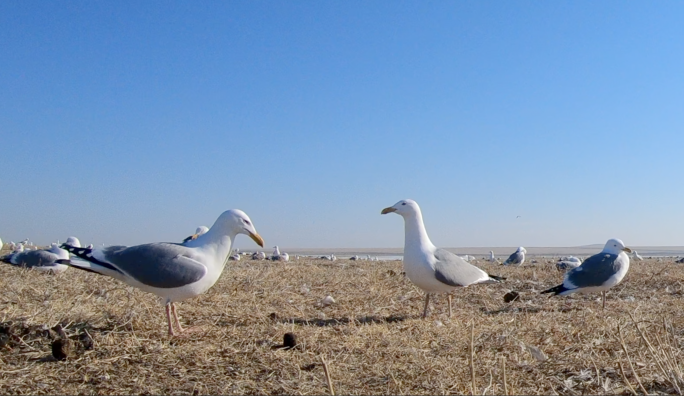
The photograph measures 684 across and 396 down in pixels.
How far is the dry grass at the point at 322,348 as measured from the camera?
3.90 meters

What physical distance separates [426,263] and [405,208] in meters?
1.00

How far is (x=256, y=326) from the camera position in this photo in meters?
5.64

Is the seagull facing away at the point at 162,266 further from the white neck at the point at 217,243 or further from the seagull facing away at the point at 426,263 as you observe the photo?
the seagull facing away at the point at 426,263

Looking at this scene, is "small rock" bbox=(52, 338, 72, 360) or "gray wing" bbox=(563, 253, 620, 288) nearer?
"small rock" bbox=(52, 338, 72, 360)

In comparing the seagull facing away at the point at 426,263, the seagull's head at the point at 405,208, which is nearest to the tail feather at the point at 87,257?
the seagull facing away at the point at 426,263

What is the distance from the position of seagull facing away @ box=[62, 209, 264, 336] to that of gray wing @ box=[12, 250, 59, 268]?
6.60 m

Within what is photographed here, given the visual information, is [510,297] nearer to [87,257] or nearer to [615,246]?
[615,246]

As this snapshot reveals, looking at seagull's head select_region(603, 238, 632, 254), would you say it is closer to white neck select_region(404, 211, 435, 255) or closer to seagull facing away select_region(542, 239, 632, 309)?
seagull facing away select_region(542, 239, 632, 309)

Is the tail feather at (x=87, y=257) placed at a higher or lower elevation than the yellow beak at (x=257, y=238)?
lower

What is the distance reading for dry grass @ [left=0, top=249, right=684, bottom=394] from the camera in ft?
12.8

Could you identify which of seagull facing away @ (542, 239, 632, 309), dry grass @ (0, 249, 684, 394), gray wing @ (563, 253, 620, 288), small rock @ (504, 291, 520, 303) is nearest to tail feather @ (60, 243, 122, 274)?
dry grass @ (0, 249, 684, 394)

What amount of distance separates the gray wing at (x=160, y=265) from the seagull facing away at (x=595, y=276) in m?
5.43

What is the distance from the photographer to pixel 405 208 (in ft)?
26.6

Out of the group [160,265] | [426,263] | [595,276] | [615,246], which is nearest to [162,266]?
[160,265]
